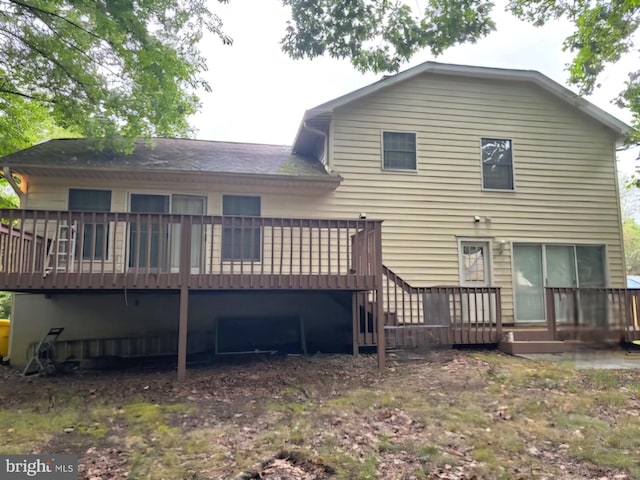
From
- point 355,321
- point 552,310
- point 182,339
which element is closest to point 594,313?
point 552,310

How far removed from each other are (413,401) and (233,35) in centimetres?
793

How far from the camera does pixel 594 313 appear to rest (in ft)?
21.5

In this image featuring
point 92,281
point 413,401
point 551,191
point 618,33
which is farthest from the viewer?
point 551,191

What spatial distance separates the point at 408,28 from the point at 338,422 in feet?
25.9

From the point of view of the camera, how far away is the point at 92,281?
20.4 feet

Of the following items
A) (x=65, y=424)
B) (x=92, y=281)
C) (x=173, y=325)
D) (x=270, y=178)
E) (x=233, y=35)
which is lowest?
(x=65, y=424)

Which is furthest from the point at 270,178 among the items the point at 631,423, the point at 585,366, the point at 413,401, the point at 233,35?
the point at 631,423

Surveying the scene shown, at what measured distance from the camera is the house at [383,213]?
27.5 ft

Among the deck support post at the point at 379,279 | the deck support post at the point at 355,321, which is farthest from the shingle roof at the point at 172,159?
the deck support post at the point at 355,321

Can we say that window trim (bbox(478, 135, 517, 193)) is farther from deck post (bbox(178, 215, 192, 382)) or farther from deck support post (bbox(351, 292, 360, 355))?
deck post (bbox(178, 215, 192, 382))

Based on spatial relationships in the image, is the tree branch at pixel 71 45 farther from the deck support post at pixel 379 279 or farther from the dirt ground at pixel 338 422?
the deck support post at pixel 379 279

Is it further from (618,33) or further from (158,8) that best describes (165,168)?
(618,33)

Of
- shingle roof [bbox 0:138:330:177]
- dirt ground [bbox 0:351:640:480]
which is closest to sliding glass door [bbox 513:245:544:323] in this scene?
dirt ground [bbox 0:351:640:480]

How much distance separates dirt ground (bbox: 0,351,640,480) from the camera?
11.7 feet
